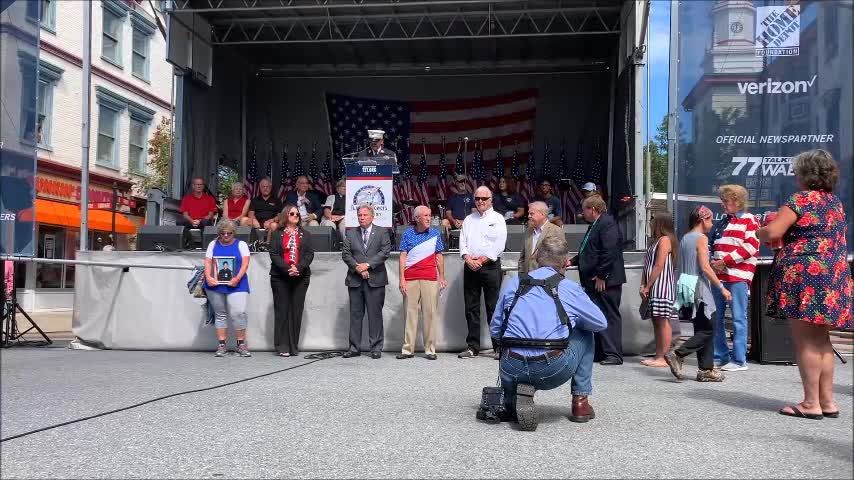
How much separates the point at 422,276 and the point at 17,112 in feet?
16.7

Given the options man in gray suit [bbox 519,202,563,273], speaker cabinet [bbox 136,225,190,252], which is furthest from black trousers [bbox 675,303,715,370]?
speaker cabinet [bbox 136,225,190,252]

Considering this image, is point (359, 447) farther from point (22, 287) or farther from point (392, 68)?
point (392, 68)

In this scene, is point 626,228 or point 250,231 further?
point 626,228

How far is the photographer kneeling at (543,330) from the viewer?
416 cm

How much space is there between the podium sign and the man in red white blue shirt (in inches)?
45.8

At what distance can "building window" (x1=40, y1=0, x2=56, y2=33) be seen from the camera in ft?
10.5

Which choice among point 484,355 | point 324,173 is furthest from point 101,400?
point 324,173

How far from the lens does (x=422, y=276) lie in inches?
311

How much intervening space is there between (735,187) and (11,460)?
5.68 metres

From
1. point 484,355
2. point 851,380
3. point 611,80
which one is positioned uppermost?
point 611,80

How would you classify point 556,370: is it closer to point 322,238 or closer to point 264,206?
point 322,238

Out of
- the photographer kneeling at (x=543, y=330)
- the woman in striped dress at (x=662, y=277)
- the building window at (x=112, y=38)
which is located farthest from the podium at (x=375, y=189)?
the building window at (x=112, y=38)

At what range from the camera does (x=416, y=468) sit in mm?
3430

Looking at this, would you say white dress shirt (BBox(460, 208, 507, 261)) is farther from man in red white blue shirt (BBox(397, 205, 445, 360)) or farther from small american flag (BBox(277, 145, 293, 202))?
small american flag (BBox(277, 145, 293, 202))
